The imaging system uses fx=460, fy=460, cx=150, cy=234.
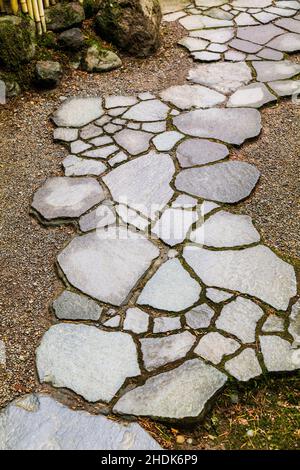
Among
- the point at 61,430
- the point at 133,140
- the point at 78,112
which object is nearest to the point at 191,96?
the point at 133,140

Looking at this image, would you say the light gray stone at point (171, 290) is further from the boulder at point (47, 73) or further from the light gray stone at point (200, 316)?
the boulder at point (47, 73)

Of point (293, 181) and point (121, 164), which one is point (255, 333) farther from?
point (121, 164)

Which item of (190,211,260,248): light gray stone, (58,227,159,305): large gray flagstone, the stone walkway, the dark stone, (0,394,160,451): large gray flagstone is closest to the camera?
(0,394,160,451): large gray flagstone

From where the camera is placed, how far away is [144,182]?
159 inches

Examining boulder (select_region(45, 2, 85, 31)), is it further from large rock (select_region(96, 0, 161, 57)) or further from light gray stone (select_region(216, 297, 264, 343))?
light gray stone (select_region(216, 297, 264, 343))

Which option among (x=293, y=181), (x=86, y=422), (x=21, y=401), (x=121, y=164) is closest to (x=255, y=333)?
(x=86, y=422)

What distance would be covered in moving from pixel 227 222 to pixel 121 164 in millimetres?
1208

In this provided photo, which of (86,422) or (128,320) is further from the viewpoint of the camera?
(128,320)

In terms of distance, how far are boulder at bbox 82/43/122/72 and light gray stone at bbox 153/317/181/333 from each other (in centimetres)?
373

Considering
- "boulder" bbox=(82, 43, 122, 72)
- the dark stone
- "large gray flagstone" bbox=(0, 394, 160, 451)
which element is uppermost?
the dark stone

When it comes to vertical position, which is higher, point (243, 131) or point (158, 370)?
point (243, 131)

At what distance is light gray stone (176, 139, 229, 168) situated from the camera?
4211mm

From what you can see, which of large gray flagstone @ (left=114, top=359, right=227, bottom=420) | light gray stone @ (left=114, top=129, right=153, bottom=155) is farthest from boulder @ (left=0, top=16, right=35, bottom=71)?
large gray flagstone @ (left=114, top=359, right=227, bottom=420)

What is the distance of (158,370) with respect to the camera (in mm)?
Answer: 2729
